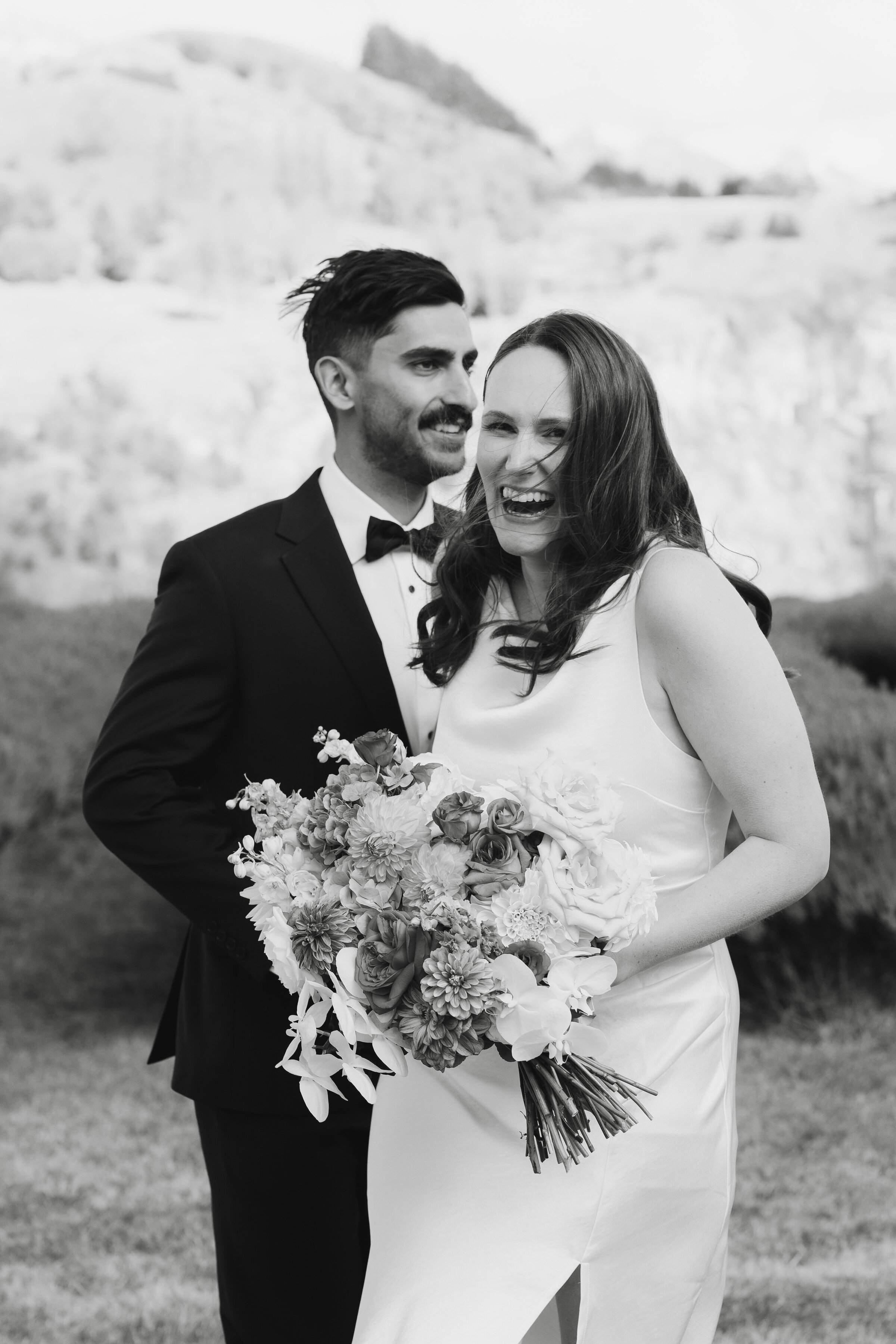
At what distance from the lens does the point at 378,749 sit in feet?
7.07

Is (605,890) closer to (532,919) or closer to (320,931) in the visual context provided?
(532,919)

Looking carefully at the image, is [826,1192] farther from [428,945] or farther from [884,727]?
[428,945]

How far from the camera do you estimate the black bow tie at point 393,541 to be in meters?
3.18

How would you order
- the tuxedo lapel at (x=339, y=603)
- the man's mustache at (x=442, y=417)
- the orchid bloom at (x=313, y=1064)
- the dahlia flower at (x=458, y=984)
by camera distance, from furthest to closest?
the man's mustache at (x=442, y=417)
the tuxedo lapel at (x=339, y=603)
the orchid bloom at (x=313, y=1064)
the dahlia flower at (x=458, y=984)

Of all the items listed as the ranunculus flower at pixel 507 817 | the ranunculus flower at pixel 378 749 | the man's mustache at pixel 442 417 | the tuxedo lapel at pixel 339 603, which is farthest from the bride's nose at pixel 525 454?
the man's mustache at pixel 442 417

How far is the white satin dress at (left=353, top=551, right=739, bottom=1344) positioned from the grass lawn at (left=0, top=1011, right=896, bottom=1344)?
2182 mm

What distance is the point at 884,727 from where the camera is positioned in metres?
6.28

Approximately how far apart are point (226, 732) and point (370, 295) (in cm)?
108

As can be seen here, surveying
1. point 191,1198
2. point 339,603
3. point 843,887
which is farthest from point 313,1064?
point 843,887

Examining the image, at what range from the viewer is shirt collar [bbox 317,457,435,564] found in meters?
3.22

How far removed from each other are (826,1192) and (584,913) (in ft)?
11.9

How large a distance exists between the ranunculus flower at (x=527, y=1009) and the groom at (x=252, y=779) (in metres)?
0.95

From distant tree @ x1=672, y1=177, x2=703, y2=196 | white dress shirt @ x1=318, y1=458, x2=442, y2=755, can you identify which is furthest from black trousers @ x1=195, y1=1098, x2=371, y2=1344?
distant tree @ x1=672, y1=177, x2=703, y2=196

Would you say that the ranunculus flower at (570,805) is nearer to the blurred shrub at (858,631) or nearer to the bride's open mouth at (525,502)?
the bride's open mouth at (525,502)
